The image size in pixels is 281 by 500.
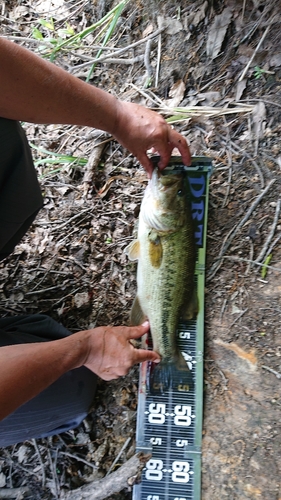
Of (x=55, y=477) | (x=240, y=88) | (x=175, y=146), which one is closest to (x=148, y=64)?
(x=240, y=88)

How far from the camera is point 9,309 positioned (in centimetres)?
301

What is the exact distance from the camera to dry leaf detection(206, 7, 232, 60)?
3119mm

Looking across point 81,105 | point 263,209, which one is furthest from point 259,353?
point 81,105

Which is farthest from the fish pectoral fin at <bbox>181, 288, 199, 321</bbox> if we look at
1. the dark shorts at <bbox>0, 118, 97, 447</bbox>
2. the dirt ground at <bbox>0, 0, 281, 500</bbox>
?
the dark shorts at <bbox>0, 118, 97, 447</bbox>

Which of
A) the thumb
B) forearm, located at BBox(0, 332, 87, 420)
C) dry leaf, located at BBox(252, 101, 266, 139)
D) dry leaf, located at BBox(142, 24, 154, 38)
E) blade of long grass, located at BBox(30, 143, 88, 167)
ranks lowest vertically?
forearm, located at BBox(0, 332, 87, 420)

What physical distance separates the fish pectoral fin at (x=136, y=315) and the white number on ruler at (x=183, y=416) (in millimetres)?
633

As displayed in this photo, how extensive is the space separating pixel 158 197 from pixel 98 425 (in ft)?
5.48

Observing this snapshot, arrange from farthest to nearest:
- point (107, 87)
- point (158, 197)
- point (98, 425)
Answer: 1. point (107, 87)
2. point (98, 425)
3. point (158, 197)

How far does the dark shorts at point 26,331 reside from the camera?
2193 millimetres

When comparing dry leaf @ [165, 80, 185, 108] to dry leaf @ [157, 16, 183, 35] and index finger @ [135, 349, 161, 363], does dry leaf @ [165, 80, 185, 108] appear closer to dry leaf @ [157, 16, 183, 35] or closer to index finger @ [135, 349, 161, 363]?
dry leaf @ [157, 16, 183, 35]

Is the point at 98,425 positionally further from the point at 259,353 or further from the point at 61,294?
the point at 259,353

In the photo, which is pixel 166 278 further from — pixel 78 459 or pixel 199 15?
pixel 199 15

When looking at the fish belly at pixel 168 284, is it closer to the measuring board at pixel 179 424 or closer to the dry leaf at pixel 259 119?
the measuring board at pixel 179 424

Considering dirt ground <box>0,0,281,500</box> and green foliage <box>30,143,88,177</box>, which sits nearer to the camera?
dirt ground <box>0,0,281,500</box>
